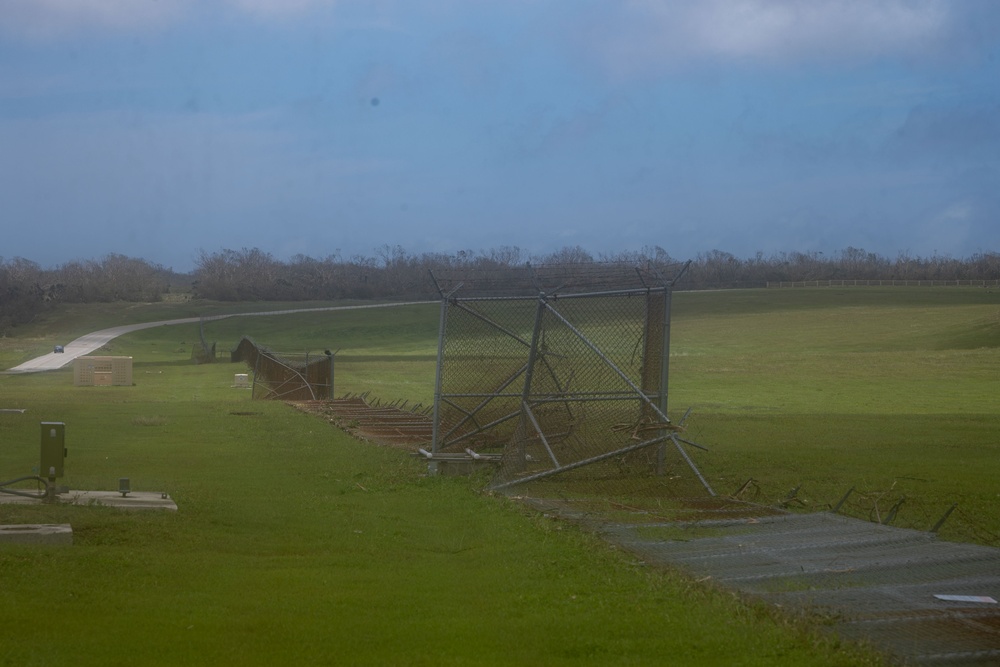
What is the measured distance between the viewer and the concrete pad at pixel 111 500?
35.1 ft

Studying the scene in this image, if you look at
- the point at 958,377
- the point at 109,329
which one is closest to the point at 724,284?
the point at 109,329

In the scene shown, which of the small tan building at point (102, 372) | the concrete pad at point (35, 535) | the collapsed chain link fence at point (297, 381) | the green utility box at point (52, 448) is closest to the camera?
the concrete pad at point (35, 535)

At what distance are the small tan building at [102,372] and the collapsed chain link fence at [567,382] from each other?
25554mm

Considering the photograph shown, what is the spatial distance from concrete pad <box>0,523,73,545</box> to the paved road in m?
41.7

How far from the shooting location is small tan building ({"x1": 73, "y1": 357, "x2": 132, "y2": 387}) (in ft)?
130

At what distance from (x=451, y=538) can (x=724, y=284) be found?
9455cm

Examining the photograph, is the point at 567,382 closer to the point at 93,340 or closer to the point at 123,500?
the point at 123,500

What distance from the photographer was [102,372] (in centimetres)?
4000

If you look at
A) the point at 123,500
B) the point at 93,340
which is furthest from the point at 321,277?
the point at 123,500

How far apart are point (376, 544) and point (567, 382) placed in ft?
19.5

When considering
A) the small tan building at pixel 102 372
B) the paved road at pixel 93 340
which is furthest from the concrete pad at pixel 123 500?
the paved road at pixel 93 340

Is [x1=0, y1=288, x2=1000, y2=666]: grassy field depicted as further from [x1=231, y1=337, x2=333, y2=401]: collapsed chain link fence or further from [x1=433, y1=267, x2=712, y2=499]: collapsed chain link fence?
[x1=231, y1=337, x2=333, y2=401]: collapsed chain link fence

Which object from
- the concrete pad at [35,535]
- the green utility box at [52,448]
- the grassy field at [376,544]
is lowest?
the grassy field at [376,544]

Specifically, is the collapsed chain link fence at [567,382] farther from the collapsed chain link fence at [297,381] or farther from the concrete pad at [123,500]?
the collapsed chain link fence at [297,381]
